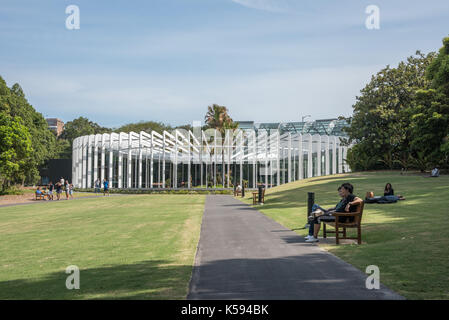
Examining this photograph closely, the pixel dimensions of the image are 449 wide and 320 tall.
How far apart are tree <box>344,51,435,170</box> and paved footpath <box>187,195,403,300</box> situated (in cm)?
2791

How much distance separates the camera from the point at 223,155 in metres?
46.2

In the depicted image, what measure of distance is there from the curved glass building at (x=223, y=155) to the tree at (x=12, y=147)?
969 cm

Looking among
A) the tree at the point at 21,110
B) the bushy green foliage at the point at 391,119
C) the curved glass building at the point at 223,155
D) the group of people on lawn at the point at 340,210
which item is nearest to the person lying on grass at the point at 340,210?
the group of people on lawn at the point at 340,210

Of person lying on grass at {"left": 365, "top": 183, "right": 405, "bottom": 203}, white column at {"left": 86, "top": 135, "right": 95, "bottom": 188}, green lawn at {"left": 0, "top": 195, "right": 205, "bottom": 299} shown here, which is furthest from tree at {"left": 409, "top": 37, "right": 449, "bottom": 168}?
white column at {"left": 86, "top": 135, "right": 95, "bottom": 188}

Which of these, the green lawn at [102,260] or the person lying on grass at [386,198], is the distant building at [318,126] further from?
the green lawn at [102,260]

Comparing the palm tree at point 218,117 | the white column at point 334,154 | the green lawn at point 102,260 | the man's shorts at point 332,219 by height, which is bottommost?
the green lawn at point 102,260

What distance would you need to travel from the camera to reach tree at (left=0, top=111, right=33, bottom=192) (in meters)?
38.1

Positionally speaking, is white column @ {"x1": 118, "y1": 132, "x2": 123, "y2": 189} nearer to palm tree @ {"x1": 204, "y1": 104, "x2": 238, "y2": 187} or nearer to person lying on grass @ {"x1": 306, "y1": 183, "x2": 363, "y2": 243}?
palm tree @ {"x1": 204, "y1": 104, "x2": 238, "y2": 187}

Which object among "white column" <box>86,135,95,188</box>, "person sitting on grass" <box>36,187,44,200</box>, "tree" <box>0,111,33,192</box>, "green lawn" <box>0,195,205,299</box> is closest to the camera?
"green lawn" <box>0,195,205,299</box>

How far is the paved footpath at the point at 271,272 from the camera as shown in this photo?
5.12 m

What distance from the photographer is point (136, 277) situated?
620 centimetres

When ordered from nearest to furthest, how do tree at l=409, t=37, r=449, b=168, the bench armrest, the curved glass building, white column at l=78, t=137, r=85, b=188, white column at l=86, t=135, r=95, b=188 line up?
the bench armrest → tree at l=409, t=37, r=449, b=168 → the curved glass building → white column at l=86, t=135, r=95, b=188 → white column at l=78, t=137, r=85, b=188
